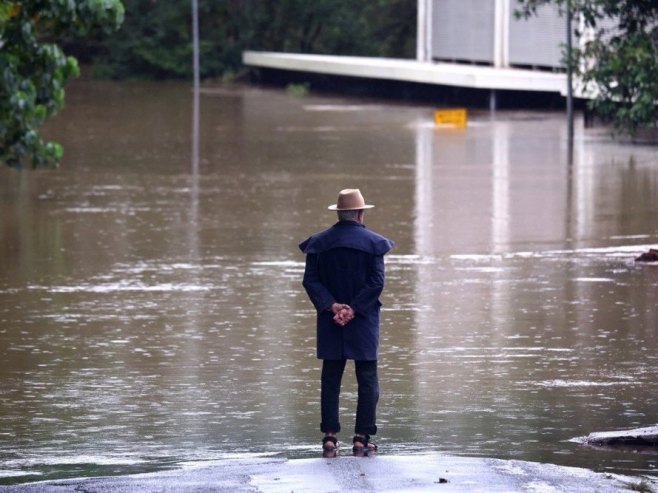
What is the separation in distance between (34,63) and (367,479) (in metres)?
4.74

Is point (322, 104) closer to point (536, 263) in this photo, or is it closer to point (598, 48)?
point (598, 48)

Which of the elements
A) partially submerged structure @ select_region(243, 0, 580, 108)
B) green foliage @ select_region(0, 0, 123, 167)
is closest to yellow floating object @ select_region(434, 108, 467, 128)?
partially submerged structure @ select_region(243, 0, 580, 108)

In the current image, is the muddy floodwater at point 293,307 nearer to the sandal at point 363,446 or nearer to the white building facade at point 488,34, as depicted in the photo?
the sandal at point 363,446

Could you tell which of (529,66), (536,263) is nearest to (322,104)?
(529,66)

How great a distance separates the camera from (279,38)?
7019 cm

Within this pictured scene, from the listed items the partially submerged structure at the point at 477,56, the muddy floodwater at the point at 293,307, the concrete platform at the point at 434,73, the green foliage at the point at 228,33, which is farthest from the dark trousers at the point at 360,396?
the green foliage at the point at 228,33

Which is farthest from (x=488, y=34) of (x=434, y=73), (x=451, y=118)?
(x=451, y=118)

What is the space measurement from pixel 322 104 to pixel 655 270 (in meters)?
34.2

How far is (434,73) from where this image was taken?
163 feet

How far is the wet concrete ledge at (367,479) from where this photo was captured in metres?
7.27

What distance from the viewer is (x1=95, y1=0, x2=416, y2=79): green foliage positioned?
6669cm

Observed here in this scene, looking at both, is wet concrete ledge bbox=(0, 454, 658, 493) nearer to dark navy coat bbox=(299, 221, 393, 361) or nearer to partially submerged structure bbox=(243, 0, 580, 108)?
dark navy coat bbox=(299, 221, 393, 361)

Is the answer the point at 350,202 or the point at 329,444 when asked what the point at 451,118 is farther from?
the point at 329,444

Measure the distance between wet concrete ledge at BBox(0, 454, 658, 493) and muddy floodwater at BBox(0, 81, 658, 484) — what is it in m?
0.61
